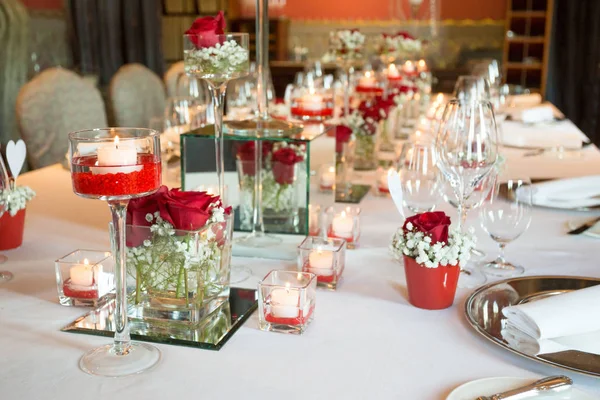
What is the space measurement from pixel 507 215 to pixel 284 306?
21.6 inches

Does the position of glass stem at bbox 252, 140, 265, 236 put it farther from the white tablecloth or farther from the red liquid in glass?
the red liquid in glass

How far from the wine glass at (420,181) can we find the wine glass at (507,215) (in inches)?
5.4

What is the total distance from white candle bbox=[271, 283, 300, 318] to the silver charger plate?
272mm

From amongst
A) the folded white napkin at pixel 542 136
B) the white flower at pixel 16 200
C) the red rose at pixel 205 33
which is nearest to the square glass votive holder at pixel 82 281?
the white flower at pixel 16 200

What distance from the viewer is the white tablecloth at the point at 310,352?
2.95 feet

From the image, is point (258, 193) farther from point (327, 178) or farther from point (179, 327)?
point (179, 327)

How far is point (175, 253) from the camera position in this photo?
1.03 m

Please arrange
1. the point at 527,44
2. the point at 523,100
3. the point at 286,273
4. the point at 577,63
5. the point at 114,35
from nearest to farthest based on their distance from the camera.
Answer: the point at 286,273, the point at 523,100, the point at 114,35, the point at 577,63, the point at 527,44

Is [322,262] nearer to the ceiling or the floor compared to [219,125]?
nearer to the floor

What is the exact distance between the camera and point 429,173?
149cm

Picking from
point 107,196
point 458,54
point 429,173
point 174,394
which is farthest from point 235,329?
point 458,54

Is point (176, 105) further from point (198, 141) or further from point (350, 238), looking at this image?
point (350, 238)

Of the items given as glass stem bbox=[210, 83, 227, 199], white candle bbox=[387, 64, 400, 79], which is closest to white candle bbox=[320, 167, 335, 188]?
glass stem bbox=[210, 83, 227, 199]

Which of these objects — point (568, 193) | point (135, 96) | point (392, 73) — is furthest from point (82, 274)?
point (135, 96)
